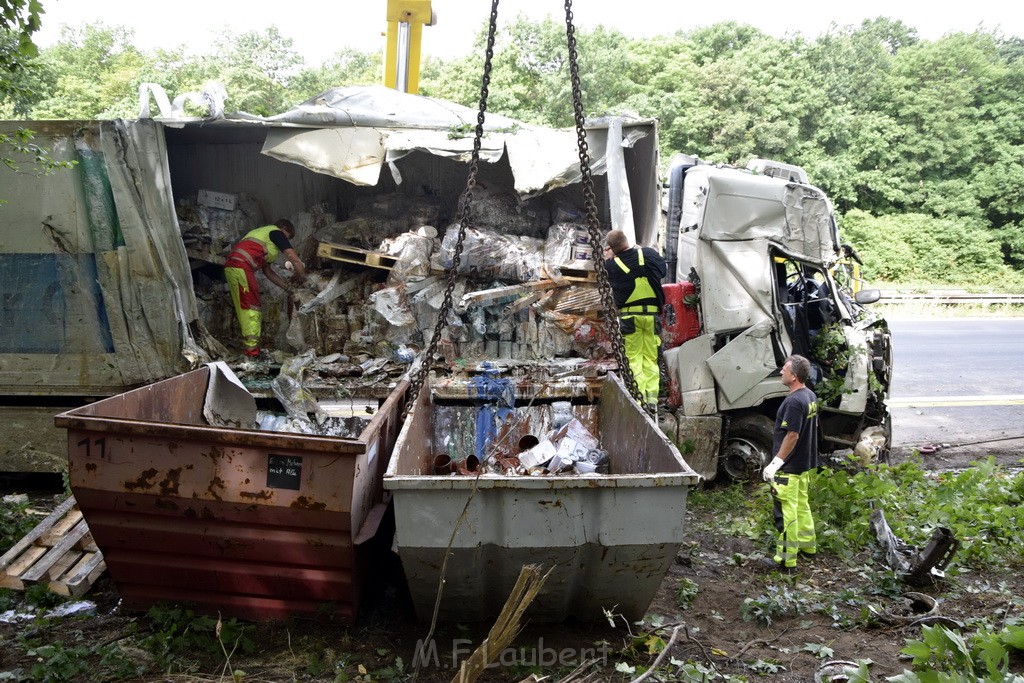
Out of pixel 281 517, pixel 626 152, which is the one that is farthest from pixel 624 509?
pixel 626 152

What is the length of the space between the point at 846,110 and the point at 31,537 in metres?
26.0

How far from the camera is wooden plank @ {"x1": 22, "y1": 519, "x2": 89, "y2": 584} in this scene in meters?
4.38

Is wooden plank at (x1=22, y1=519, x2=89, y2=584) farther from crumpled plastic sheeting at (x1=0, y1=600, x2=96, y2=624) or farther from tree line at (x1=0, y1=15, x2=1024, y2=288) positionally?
tree line at (x1=0, y1=15, x2=1024, y2=288)

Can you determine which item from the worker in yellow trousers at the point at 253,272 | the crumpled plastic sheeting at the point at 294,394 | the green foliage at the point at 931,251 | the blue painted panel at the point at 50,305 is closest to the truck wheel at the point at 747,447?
the crumpled plastic sheeting at the point at 294,394

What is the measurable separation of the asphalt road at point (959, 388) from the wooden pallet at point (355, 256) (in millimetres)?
5479

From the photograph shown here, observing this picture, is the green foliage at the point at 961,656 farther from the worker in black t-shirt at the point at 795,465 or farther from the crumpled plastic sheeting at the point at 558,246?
the crumpled plastic sheeting at the point at 558,246

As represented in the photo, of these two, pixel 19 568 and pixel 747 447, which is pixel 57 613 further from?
pixel 747 447

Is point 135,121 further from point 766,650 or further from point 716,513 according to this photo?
point 766,650

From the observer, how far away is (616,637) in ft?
12.4

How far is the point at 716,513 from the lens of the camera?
6.12m

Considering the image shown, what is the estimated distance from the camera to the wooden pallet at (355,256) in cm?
791

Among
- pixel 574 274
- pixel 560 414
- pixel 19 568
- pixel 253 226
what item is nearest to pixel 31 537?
pixel 19 568

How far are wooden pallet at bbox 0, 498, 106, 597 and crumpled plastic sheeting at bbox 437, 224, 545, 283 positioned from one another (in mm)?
3943

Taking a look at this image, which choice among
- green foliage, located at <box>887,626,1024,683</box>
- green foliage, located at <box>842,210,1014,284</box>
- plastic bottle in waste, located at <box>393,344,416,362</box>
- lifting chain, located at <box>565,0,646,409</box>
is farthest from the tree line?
green foliage, located at <box>887,626,1024,683</box>
